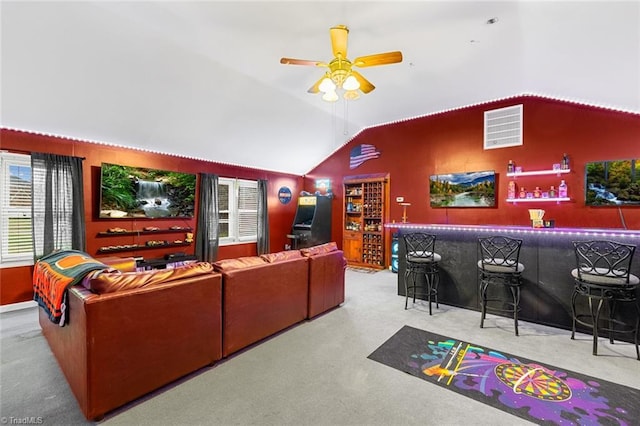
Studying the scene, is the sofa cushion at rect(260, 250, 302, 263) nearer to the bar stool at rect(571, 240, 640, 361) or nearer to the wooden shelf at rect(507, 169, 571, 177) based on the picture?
the bar stool at rect(571, 240, 640, 361)

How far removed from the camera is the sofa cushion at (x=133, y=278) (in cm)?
194

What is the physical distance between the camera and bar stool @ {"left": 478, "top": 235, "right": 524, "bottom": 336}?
3.22m

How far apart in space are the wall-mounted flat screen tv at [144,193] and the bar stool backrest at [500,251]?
513 centimetres

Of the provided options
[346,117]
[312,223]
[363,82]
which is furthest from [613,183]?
[312,223]

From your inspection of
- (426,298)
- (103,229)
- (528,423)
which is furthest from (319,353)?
(103,229)

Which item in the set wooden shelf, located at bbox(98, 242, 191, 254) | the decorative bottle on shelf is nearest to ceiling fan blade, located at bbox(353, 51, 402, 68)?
the decorative bottle on shelf

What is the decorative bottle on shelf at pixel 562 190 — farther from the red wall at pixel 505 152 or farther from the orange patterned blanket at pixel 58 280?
the orange patterned blanket at pixel 58 280

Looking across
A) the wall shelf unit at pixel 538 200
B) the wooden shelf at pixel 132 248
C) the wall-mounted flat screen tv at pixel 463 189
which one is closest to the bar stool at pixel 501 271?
the wall shelf unit at pixel 538 200

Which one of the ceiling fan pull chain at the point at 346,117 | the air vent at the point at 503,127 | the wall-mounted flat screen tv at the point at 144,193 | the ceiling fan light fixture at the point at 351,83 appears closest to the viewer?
the ceiling fan light fixture at the point at 351,83

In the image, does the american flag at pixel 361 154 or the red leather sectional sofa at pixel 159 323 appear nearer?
the red leather sectional sofa at pixel 159 323

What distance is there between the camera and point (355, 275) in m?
6.03

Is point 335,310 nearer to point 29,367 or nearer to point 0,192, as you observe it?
point 29,367

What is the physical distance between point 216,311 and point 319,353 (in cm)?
105

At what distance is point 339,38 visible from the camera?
2.71 m
